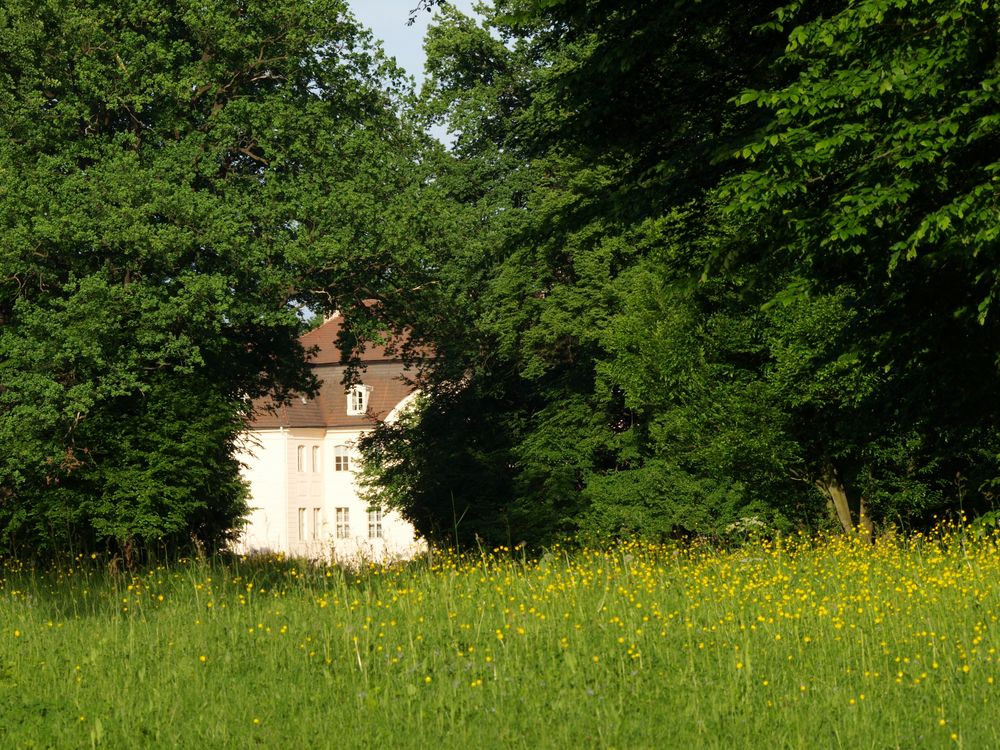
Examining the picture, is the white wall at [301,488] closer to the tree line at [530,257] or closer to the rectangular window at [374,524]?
the rectangular window at [374,524]

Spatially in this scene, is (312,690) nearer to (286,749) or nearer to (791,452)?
(286,749)

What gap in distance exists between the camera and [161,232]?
73.1 feet

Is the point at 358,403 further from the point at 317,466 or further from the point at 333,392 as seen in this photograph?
the point at 317,466

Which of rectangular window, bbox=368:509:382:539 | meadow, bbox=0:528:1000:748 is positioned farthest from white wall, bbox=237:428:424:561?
meadow, bbox=0:528:1000:748

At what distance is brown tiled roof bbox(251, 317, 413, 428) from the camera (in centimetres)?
6894

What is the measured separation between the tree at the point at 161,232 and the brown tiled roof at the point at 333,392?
128 ft

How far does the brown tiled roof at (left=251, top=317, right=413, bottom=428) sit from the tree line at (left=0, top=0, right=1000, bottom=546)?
28.2m

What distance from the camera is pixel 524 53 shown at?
37.3 m

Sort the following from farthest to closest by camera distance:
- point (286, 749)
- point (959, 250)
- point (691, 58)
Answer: point (691, 58) → point (959, 250) → point (286, 749)

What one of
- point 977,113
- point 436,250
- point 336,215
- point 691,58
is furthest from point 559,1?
point 436,250

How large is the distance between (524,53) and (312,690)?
31.0m

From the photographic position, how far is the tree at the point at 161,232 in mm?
21922

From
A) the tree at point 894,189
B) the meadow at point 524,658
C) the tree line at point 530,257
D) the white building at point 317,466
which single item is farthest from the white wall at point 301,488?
the tree at point 894,189

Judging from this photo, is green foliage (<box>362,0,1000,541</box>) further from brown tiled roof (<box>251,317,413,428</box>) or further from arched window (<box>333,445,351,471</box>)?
arched window (<box>333,445,351,471</box>)
